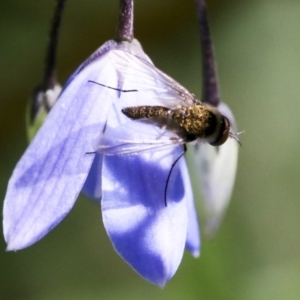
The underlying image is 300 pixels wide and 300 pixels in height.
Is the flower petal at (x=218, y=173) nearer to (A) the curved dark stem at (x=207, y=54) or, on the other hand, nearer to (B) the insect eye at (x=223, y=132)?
(A) the curved dark stem at (x=207, y=54)

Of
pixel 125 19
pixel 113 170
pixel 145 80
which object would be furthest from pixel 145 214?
pixel 125 19

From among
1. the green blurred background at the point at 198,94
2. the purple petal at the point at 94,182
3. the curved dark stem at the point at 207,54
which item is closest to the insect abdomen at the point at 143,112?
the purple petal at the point at 94,182

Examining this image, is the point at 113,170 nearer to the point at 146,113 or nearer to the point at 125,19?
the point at 146,113

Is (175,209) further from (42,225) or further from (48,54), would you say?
(48,54)

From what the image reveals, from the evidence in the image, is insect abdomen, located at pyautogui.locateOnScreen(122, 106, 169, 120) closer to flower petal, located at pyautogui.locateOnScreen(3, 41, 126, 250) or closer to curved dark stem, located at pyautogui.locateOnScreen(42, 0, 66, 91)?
flower petal, located at pyautogui.locateOnScreen(3, 41, 126, 250)

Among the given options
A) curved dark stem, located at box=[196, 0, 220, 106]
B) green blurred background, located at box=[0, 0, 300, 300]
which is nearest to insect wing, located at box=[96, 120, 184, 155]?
curved dark stem, located at box=[196, 0, 220, 106]

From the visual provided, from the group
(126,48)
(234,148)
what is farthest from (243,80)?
(126,48)
